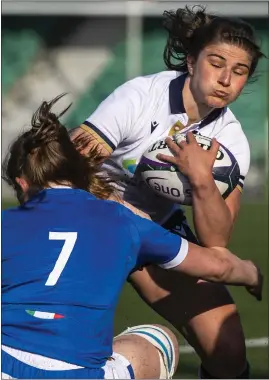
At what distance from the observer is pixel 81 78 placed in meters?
21.5

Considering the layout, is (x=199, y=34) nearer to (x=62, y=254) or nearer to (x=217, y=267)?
(x=217, y=267)

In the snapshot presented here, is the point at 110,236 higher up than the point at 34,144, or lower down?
lower down

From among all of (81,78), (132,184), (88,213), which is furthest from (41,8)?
(88,213)

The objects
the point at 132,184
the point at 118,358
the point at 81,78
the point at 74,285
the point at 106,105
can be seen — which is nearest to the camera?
the point at 74,285

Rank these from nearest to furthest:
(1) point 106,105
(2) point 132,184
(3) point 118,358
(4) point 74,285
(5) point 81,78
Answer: (4) point 74,285
(3) point 118,358
(1) point 106,105
(2) point 132,184
(5) point 81,78

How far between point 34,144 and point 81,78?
17.8 m

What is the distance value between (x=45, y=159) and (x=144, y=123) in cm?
111

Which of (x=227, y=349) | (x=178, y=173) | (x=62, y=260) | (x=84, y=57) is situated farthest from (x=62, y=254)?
(x=84, y=57)

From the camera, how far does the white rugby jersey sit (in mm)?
4707

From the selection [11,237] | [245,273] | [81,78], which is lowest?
[81,78]

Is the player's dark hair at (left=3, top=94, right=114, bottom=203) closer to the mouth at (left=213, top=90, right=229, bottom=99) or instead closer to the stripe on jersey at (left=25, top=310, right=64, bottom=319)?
the stripe on jersey at (left=25, top=310, right=64, bottom=319)

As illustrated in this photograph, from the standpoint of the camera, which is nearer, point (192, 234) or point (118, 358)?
point (118, 358)

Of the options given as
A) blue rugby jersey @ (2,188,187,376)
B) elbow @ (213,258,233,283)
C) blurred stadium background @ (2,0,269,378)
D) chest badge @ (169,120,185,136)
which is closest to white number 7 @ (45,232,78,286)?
blue rugby jersey @ (2,188,187,376)

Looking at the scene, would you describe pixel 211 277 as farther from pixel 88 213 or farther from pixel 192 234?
pixel 192 234
